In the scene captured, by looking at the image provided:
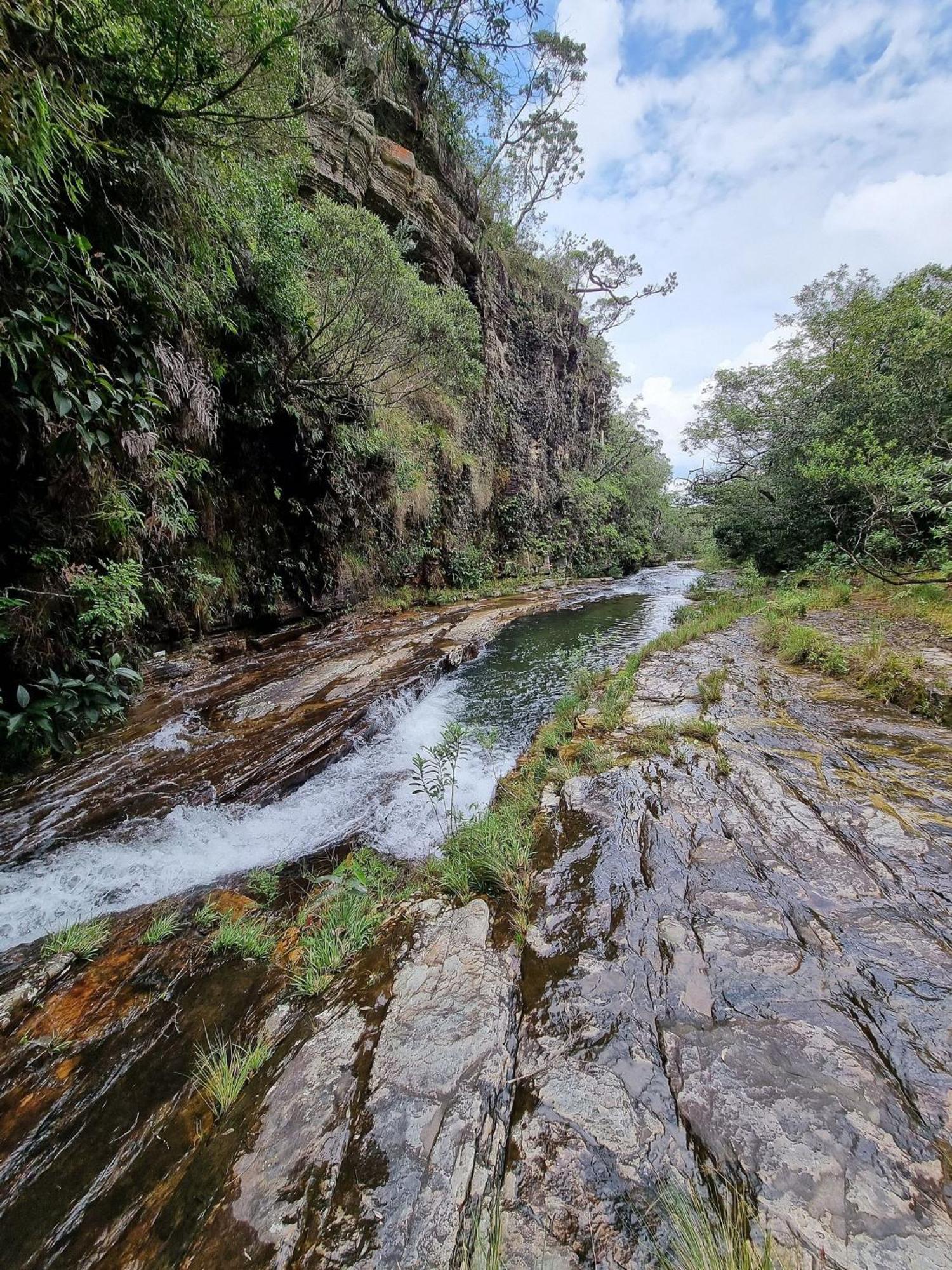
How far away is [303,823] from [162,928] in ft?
4.31

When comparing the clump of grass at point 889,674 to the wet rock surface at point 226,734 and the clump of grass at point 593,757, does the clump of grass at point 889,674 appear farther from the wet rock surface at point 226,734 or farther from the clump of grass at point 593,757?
the wet rock surface at point 226,734

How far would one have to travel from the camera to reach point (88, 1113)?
67.8 inches

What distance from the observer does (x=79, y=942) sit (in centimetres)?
242

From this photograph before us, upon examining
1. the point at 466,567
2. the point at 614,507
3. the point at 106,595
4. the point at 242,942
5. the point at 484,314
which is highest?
the point at 484,314

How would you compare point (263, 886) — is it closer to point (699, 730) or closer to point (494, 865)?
point (494, 865)

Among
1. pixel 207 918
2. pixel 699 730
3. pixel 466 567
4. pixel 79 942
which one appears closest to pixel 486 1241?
Result: pixel 207 918

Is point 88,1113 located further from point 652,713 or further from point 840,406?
point 840,406

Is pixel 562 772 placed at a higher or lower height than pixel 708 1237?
lower

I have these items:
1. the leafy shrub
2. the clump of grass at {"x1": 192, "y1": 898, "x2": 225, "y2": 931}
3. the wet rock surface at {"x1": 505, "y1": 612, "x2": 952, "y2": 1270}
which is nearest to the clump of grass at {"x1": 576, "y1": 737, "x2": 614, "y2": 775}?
the wet rock surface at {"x1": 505, "y1": 612, "x2": 952, "y2": 1270}

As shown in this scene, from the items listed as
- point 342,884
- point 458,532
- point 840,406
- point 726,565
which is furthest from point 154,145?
point 726,565

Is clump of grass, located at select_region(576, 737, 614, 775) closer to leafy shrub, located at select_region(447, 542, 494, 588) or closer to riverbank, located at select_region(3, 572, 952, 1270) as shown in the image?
riverbank, located at select_region(3, 572, 952, 1270)

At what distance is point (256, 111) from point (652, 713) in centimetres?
735

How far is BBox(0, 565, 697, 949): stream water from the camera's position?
2848 millimetres

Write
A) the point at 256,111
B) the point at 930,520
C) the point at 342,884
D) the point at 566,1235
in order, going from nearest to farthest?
1. the point at 566,1235
2. the point at 342,884
3. the point at 256,111
4. the point at 930,520
